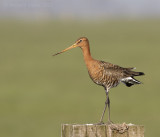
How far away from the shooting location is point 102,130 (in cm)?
546

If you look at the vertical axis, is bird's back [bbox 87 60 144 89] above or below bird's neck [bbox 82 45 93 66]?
below

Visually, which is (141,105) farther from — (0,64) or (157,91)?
(0,64)

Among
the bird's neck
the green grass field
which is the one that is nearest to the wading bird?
the bird's neck

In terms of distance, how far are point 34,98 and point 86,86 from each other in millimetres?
4123

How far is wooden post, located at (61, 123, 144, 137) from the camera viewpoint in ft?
17.7

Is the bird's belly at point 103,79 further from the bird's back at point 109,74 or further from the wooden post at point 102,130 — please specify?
the wooden post at point 102,130

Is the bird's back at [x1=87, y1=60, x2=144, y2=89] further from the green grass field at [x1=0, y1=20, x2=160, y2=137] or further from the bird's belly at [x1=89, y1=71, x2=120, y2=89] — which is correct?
the green grass field at [x1=0, y1=20, x2=160, y2=137]

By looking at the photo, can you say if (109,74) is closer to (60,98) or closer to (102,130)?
(102,130)

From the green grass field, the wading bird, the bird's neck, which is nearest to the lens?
the bird's neck

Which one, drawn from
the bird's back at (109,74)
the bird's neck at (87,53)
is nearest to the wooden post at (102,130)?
the bird's neck at (87,53)

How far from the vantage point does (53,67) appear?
3356 centimetres

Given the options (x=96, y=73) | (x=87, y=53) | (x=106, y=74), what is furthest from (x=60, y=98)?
(x=87, y=53)

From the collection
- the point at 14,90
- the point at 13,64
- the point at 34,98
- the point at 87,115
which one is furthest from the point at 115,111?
the point at 13,64

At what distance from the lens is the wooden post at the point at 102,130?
5.41m
